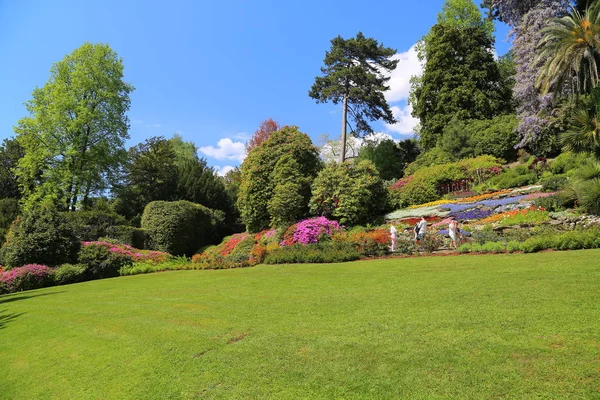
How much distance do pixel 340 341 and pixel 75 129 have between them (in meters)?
29.0

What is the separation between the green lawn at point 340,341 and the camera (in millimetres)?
3748

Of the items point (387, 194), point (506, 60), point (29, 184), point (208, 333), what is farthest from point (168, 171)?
point (506, 60)

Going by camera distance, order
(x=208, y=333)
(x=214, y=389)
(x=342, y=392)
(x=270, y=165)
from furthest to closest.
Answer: (x=270, y=165)
(x=208, y=333)
(x=214, y=389)
(x=342, y=392)

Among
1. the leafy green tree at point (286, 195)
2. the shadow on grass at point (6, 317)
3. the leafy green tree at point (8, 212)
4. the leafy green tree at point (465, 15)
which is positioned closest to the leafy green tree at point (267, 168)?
the leafy green tree at point (286, 195)

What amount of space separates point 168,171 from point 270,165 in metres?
13.7

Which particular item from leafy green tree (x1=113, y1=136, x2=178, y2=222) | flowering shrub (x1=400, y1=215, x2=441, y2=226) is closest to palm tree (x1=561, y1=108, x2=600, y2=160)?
flowering shrub (x1=400, y1=215, x2=441, y2=226)

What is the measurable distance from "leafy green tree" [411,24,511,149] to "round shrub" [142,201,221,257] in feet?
71.1

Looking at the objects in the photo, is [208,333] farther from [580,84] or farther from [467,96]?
[467,96]

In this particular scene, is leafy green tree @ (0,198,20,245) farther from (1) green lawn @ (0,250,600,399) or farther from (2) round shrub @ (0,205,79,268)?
(1) green lawn @ (0,250,600,399)

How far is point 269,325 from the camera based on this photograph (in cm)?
611

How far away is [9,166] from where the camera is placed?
32844 millimetres

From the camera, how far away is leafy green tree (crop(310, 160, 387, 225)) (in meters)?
18.1

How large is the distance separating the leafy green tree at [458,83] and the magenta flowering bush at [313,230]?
18.6 m

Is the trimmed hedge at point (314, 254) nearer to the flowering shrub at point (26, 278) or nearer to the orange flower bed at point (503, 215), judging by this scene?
the orange flower bed at point (503, 215)
